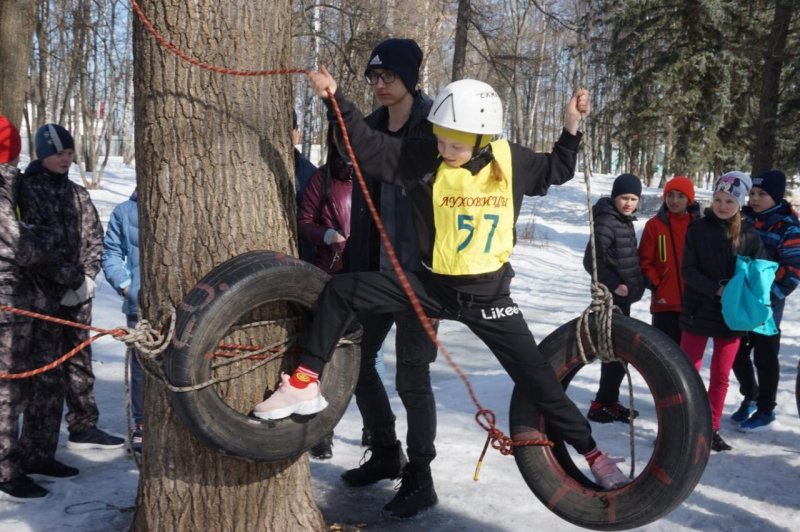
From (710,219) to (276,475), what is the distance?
3214 millimetres

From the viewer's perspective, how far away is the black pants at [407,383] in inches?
137

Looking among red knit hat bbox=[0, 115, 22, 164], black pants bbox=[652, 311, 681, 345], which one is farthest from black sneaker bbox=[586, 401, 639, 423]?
red knit hat bbox=[0, 115, 22, 164]

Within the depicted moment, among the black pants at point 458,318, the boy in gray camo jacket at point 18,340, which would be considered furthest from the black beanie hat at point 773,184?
the boy in gray camo jacket at point 18,340

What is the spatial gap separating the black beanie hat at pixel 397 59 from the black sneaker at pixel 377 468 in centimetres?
190

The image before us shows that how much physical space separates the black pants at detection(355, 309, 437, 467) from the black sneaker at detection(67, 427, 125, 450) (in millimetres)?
1715

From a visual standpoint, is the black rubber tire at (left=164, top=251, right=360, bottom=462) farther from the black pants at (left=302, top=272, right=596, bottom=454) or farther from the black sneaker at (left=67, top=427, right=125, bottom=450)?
the black sneaker at (left=67, top=427, right=125, bottom=450)

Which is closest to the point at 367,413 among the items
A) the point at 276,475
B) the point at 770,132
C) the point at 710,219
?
the point at 276,475

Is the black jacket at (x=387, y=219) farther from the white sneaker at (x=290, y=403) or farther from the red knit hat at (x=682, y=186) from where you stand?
the red knit hat at (x=682, y=186)

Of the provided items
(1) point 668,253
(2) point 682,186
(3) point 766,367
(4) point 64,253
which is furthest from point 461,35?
(4) point 64,253

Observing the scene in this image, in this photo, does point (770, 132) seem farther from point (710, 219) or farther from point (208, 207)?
point (208, 207)

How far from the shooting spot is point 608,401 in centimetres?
510

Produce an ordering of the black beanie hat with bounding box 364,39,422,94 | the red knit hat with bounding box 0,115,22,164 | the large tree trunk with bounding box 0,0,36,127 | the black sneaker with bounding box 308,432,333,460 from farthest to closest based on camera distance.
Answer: the large tree trunk with bounding box 0,0,36,127, the black sneaker with bounding box 308,432,333,460, the red knit hat with bounding box 0,115,22,164, the black beanie hat with bounding box 364,39,422,94

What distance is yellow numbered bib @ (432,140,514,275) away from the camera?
2791mm

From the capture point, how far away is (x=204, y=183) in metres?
2.90
